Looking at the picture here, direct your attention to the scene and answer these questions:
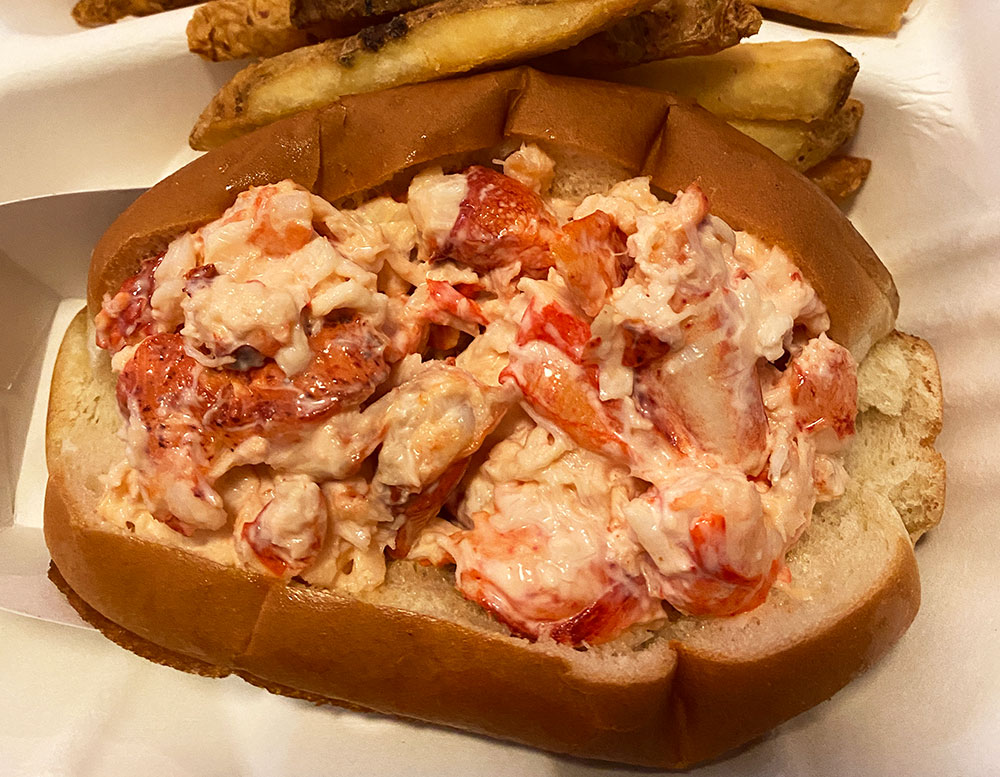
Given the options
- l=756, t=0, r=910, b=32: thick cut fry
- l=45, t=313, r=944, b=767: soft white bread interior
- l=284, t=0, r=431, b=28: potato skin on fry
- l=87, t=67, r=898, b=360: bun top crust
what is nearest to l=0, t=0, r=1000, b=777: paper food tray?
l=756, t=0, r=910, b=32: thick cut fry

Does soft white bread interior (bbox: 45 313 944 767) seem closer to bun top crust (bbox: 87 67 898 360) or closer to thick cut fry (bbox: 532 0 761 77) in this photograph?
bun top crust (bbox: 87 67 898 360)

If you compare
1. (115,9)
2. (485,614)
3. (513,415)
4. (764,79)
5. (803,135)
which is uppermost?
(115,9)

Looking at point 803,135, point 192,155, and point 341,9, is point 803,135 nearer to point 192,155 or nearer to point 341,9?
point 341,9

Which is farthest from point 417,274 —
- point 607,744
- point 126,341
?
point 607,744

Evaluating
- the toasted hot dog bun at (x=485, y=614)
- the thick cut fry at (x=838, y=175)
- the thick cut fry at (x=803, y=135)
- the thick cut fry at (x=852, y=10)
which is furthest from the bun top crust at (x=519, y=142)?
the thick cut fry at (x=852, y=10)

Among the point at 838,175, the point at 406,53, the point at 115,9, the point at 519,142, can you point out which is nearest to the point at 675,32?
the point at 519,142

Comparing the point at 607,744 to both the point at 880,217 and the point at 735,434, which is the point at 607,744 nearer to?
the point at 735,434
